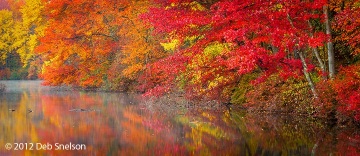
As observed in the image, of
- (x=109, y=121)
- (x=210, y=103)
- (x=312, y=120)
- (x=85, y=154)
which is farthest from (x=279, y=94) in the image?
(x=85, y=154)

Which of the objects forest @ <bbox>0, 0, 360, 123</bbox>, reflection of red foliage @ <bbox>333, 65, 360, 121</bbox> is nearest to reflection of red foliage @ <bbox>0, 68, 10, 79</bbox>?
forest @ <bbox>0, 0, 360, 123</bbox>

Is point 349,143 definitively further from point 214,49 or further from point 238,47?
point 214,49

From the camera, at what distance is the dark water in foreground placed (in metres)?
12.1

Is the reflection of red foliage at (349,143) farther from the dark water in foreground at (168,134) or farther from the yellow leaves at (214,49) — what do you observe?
the yellow leaves at (214,49)

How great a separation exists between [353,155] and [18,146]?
9.02 meters

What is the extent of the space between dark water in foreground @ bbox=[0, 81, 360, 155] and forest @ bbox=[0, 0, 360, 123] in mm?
1257

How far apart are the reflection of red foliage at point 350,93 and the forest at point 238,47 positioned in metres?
0.03

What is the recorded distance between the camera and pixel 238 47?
1755cm

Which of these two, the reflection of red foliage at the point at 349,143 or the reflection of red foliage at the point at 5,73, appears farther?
the reflection of red foliage at the point at 5,73

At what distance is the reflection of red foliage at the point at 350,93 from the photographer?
13.5 m

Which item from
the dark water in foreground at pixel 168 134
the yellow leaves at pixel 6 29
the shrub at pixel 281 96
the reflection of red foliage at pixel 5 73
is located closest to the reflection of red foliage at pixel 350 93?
the dark water in foreground at pixel 168 134

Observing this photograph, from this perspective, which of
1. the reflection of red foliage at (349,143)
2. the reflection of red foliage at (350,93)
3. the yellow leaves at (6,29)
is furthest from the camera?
the yellow leaves at (6,29)

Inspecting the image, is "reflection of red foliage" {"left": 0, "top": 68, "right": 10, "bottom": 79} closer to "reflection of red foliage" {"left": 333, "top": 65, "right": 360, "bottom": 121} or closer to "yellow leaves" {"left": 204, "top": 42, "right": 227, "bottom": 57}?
"yellow leaves" {"left": 204, "top": 42, "right": 227, "bottom": 57}

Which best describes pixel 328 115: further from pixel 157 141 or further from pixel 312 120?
pixel 157 141
